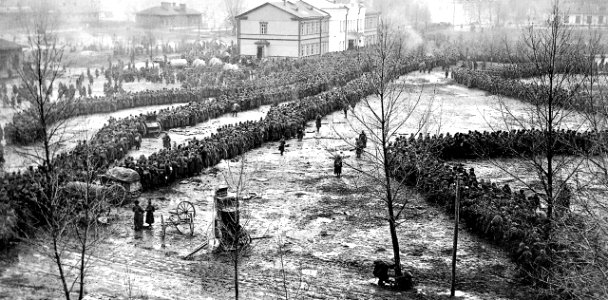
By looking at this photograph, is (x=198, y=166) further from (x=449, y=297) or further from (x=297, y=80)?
(x=297, y=80)

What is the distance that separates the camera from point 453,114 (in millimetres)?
34906

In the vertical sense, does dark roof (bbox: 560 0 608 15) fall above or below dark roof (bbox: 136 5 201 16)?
above

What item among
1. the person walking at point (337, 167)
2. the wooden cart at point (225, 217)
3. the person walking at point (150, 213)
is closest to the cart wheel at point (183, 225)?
the person walking at point (150, 213)

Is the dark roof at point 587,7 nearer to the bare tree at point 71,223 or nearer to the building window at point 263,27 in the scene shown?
the building window at point 263,27

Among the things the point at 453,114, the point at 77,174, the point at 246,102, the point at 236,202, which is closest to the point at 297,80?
the point at 246,102

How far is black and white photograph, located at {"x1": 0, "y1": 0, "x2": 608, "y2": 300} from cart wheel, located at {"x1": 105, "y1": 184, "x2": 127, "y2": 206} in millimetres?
87

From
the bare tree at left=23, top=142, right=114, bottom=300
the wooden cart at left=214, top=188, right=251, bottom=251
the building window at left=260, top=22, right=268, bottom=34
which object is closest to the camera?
the bare tree at left=23, top=142, right=114, bottom=300

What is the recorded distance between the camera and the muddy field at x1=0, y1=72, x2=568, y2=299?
47.4 ft

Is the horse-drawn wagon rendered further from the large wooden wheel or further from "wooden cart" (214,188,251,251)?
"wooden cart" (214,188,251,251)

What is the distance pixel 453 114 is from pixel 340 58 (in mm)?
17611

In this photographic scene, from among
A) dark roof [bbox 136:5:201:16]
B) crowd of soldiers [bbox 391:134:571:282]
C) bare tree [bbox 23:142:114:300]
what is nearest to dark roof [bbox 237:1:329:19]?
dark roof [bbox 136:5:201:16]

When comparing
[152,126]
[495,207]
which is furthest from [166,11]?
[495,207]

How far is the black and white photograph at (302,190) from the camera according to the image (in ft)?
46.9

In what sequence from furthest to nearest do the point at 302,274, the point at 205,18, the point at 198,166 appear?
the point at 205,18 < the point at 198,166 < the point at 302,274
